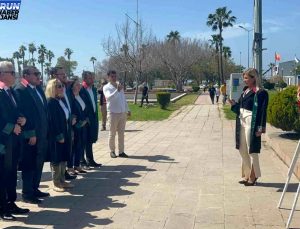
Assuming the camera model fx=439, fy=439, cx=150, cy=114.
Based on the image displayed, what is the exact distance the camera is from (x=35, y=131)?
19.9 feet

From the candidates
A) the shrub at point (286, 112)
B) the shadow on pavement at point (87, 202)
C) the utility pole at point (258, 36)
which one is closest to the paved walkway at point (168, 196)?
the shadow on pavement at point (87, 202)

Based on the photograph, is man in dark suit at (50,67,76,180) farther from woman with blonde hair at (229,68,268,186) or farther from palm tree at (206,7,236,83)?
palm tree at (206,7,236,83)

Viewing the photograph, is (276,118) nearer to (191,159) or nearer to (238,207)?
(191,159)

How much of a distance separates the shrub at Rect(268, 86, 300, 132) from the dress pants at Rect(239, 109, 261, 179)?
412 centimetres

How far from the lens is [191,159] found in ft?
31.9

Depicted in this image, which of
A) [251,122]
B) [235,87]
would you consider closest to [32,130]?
[251,122]

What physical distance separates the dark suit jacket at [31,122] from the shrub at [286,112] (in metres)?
6.75

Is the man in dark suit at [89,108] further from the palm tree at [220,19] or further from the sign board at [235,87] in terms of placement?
the palm tree at [220,19]

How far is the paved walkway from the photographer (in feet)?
17.8

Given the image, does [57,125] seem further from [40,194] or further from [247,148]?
[247,148]

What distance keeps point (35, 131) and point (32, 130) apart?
3.4 inches

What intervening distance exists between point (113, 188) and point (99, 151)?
12.9 feet

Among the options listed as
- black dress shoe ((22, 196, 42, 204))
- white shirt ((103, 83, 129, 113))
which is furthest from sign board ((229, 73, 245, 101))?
black dress shoe ((22, 196, 42, 204))

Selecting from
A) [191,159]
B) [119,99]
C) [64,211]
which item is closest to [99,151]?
[119,99]
